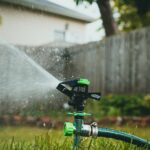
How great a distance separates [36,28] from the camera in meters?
14.9

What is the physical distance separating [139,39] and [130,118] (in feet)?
8.68

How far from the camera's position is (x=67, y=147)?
12.1 ft

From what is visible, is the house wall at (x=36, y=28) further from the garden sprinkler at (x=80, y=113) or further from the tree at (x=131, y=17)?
the garden sprinkler at (x=80, y=113)

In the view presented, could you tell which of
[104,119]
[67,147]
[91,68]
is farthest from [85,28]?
[67,147]

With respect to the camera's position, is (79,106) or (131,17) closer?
(79,106)

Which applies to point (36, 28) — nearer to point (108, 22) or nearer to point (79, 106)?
point (108, 22)

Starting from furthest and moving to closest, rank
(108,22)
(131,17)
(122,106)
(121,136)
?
(131,17)
(108,22)
(122,106)
(121,136)

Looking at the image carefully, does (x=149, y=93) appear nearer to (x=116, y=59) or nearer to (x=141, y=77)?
(x=141, y=77)

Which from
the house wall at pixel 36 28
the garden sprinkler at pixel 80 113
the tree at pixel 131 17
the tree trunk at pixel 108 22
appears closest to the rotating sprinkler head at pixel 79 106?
the garden sprinkler at pixel 80 113

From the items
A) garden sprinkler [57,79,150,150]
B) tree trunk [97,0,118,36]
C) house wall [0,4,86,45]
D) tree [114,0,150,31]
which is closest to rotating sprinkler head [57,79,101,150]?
garden sprinkler [57,79,150,150]

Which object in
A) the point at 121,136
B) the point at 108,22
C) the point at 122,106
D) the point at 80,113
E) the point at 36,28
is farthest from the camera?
the point at 36,28

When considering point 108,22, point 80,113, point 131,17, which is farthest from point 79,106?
point 131,17

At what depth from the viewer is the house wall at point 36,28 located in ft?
39.9

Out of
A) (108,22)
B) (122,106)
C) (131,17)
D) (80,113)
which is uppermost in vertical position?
(131,17)
